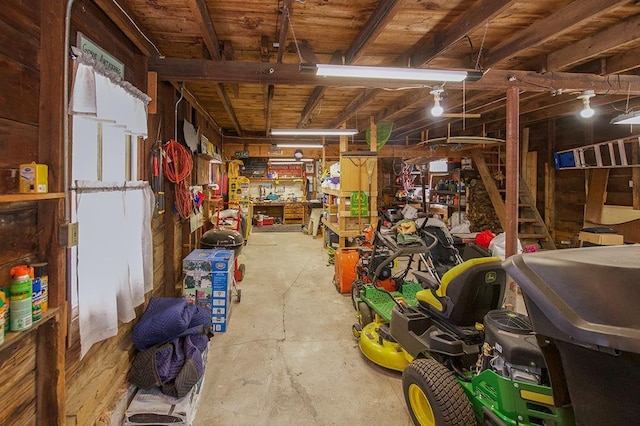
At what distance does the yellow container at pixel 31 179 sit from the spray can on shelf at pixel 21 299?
1.10 feet

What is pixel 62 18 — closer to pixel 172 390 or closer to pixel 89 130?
pixel 89 130

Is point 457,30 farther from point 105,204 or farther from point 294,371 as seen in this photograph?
point 294,371

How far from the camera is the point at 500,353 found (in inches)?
64.1

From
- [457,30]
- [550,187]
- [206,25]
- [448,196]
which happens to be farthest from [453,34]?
[448,196]

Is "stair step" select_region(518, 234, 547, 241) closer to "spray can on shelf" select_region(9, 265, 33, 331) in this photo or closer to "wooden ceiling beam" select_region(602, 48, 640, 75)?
"wooden ceiling beam" select_region(602, 48, 640, 75)

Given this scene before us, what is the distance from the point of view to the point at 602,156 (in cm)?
559

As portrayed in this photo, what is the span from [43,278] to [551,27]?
11.9ft

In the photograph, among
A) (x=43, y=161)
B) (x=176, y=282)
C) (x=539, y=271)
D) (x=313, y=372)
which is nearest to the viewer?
(x=539, y=271)

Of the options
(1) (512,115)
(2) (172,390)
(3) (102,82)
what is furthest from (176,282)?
(1) (512,115)

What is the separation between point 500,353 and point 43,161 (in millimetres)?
2382

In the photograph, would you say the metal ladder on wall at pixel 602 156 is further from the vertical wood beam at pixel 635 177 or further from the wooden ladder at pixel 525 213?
the wooden ladder at pixel 525 213

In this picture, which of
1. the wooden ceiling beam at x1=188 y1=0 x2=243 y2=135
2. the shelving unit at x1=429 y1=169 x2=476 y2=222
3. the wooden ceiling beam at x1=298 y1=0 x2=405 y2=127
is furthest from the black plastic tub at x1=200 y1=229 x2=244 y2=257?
the shelving unit at x1=429 y1=169 x2=476 y2=222

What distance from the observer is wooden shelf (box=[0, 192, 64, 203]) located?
4.05 ft

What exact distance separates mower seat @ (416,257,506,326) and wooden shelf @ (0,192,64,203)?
2336 mm
